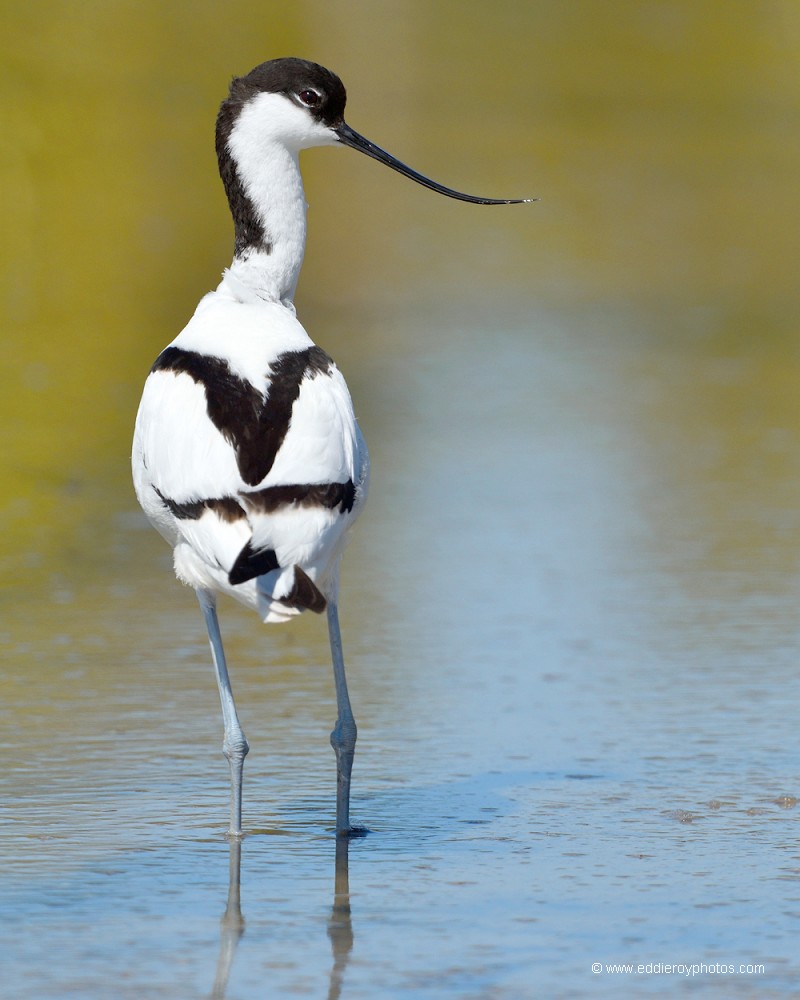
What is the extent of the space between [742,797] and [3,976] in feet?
6.07

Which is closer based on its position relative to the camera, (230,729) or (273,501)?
(273,501)

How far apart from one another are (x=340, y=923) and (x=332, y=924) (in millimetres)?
17

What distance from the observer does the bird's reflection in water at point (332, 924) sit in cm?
361

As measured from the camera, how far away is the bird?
4223mm

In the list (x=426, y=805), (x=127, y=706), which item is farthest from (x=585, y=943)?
(x=127, y=706)

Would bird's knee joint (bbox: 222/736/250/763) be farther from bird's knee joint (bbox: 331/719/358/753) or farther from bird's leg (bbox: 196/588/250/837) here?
bird's knee joint (bbox: 331/719/358/753)

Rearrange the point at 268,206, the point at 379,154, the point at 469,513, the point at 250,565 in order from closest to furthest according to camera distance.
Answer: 1. the point at 250,565
2. the point at 268,206
3. the point at 379,154
4. the point at 469,513

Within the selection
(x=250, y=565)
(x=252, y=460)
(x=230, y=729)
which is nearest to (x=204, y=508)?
(x=252, y=460)

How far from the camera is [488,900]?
402cm

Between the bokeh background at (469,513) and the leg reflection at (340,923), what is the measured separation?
5 cm

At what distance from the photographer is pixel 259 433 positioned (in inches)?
172

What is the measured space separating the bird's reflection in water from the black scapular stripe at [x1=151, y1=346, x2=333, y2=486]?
33.3 inches

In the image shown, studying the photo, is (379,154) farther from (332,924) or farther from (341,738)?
(332,924)

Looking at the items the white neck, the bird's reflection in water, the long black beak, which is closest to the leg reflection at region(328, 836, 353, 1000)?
the bird's reflection in water
